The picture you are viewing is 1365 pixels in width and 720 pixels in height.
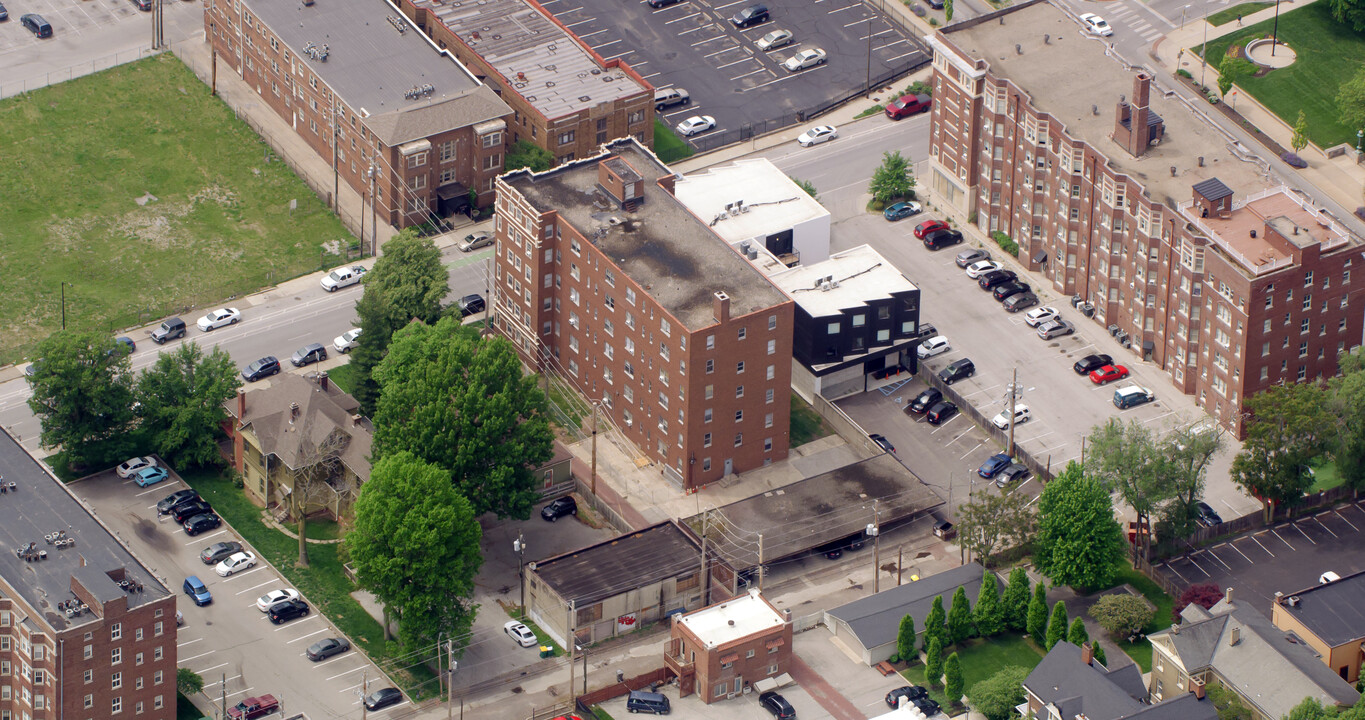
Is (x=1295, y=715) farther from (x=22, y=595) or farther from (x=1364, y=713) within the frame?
(x=22, y=595)

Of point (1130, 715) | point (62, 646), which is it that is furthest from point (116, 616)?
point (1130, 715)

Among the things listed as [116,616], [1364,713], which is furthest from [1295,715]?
[116,616]

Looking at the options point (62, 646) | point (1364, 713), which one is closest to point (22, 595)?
point (62, 646)

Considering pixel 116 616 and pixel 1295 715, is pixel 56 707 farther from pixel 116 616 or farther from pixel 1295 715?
pixel 1295 715

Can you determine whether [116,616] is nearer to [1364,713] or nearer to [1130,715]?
[1130,715]

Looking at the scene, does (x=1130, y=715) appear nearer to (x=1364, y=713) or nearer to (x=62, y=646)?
(x=1364, y=713)

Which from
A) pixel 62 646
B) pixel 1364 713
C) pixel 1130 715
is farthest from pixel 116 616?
pixel 1364 713
